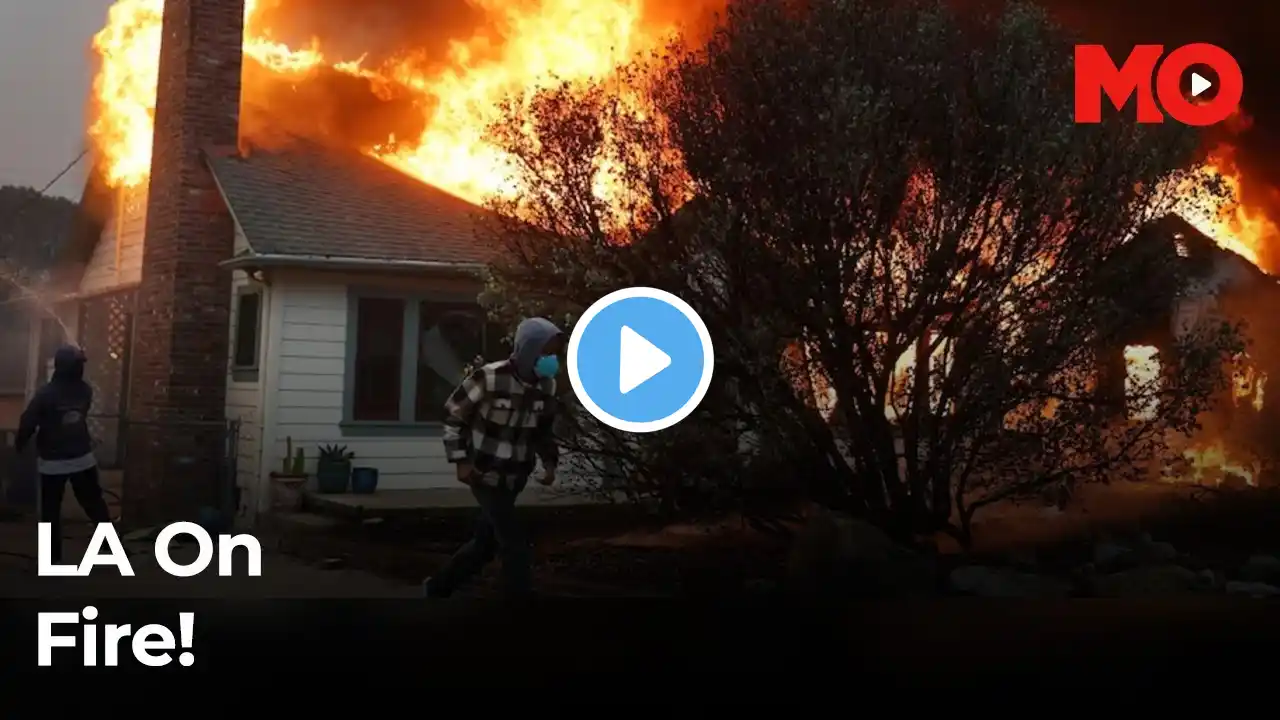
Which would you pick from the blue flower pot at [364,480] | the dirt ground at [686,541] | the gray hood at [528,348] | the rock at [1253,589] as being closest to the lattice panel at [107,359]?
the blue flower pot at [364,480]

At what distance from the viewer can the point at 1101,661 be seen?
16.0 feet

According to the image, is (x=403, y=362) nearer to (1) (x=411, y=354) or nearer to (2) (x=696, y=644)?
(1) (x=411, y=354)

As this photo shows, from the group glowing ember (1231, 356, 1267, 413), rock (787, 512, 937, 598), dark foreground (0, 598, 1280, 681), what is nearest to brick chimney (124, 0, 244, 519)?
dark foreground (0, 598, 1280, 681)

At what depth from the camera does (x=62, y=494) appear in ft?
16.8

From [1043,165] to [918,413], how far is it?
157 cm

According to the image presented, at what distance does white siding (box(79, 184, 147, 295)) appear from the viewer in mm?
9297

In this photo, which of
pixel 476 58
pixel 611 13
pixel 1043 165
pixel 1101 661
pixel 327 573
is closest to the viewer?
pixel 1101 661

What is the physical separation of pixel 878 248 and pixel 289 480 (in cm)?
428

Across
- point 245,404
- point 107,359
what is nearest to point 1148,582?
point 245,404

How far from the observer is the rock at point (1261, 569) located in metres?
5.77

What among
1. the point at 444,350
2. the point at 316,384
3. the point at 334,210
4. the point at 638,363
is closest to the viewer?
the point at 638,363

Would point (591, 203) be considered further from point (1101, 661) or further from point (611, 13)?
point (1101, 661)

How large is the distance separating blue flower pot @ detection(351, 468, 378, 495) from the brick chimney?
1.47m

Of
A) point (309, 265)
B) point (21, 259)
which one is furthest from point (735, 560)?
point (21, 259)
